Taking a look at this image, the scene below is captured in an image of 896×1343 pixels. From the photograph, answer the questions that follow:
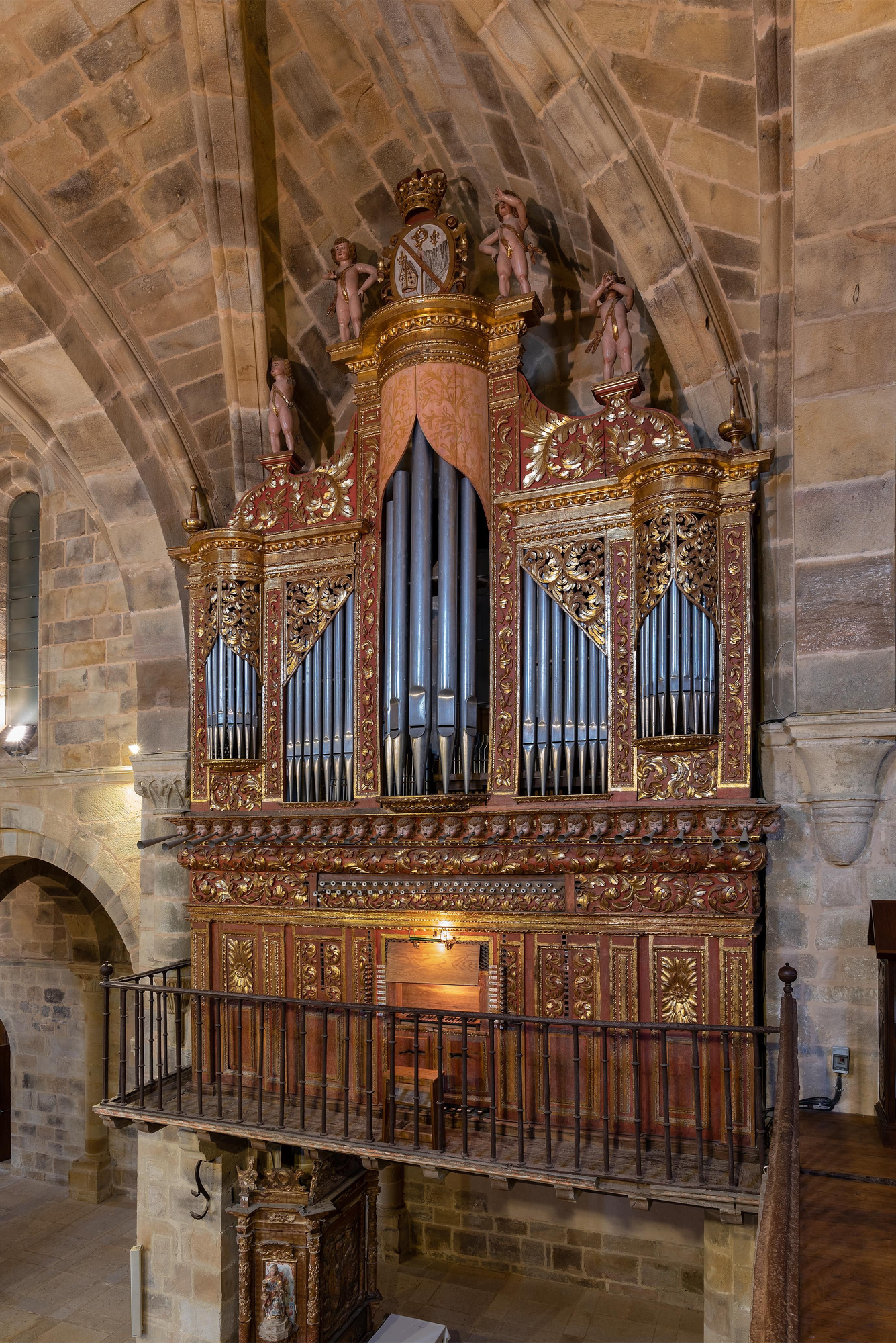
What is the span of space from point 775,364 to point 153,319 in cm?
474

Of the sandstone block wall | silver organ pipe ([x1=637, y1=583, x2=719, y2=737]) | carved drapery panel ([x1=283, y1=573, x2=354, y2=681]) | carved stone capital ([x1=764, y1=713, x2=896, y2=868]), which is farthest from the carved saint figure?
carved stone capital ([x1=764, y1=713, x2=896, y2=868])

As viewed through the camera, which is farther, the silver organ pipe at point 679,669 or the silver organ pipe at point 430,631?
the silver organ pipe at point 430,631

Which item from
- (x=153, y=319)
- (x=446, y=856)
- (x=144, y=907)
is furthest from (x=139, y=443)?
(x=446, y=856)

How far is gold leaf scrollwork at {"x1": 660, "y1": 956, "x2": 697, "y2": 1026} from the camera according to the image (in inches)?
207

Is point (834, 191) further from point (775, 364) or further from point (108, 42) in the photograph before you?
point (108, 42)

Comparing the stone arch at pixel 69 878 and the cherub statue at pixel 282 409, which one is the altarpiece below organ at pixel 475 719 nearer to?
the cherub statue at pixel 282 409

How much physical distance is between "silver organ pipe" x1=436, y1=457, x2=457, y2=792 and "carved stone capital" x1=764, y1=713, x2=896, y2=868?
79.1 inches

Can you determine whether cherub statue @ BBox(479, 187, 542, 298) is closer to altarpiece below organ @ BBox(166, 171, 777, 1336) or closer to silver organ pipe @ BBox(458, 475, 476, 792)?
altarpiece below organ @ BBox(166, 171, 777, 1336)

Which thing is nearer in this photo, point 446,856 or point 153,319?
point 446,856

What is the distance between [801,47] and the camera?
448 cm

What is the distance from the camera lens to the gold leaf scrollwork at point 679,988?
17.3 feet

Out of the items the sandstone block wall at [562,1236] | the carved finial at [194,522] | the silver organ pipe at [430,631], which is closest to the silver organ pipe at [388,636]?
the silver organ pipe at [430,631]

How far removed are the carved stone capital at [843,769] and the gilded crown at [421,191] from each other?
4.19 m

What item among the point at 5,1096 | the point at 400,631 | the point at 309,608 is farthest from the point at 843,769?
the point at 5,1096
